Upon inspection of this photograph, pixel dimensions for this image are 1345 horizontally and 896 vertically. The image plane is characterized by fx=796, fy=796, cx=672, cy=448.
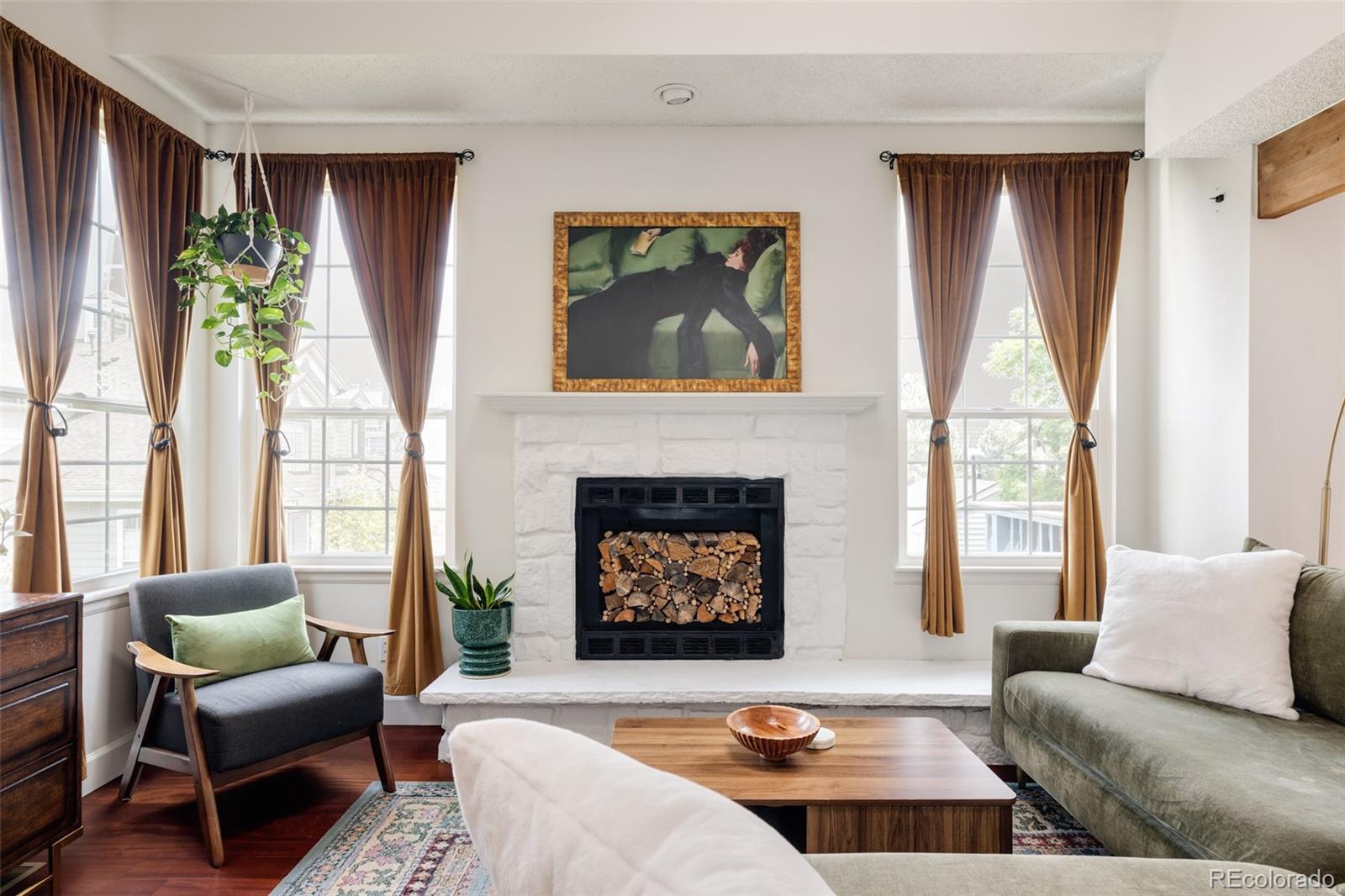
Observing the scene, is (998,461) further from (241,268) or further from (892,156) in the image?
(241,268)

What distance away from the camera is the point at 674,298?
3.68m

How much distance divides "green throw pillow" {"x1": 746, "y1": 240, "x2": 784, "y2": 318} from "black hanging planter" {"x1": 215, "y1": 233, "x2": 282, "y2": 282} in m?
2.01

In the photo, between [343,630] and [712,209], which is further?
[712,209]

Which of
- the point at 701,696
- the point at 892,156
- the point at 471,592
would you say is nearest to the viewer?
the point at 701,696

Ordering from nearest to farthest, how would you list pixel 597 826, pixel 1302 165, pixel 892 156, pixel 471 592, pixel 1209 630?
1. pixel 597 826
2. pixel 1209 630
3. pixel 1302 165
4. pixel 471 592
5. pixel 892 156

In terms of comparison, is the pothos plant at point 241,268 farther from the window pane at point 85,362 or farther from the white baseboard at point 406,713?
the white baseboard at point 406,713

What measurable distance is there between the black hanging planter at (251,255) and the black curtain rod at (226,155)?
837 millimetres

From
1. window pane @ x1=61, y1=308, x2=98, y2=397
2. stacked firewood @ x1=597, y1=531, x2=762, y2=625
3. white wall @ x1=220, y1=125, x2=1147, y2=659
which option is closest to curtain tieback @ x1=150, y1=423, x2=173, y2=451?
window pane @ x1=61, y1=308, x2=98, y2=397

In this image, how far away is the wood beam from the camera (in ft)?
8.77

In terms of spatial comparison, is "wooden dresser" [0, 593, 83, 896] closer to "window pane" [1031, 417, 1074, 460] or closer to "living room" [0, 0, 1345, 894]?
"living room" [0, 0, 1345, 894]

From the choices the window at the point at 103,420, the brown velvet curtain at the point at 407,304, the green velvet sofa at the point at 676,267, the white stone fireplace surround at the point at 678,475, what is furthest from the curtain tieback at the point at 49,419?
the green velvet sofa at the point at 676,267

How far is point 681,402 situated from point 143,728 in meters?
2.32

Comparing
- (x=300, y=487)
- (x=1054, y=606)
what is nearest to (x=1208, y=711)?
(x=1054, y=606)

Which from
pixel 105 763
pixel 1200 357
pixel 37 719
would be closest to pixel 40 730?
pixel 37 719
